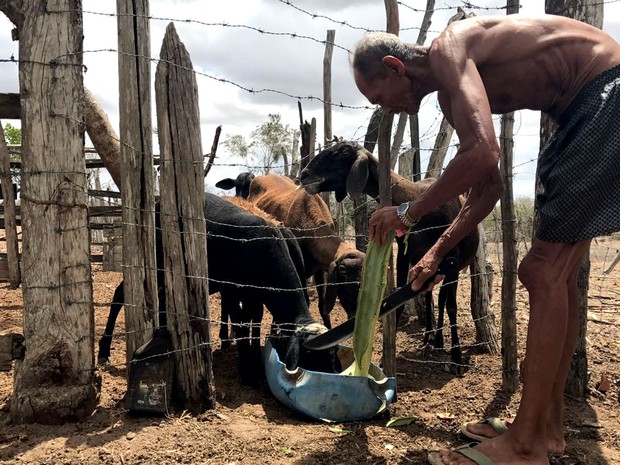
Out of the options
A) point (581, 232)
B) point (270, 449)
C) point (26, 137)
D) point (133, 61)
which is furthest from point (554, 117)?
→ point (26, 137)

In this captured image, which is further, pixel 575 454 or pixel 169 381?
pixel 169 381

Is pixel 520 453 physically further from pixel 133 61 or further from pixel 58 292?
pixel 133 61

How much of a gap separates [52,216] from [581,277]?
344cm

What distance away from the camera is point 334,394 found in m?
3.34

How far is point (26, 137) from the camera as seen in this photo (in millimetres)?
3098

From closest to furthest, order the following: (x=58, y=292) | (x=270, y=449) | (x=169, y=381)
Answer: (x=270, y=449), (x=58, y=292), (x=169, y=381)

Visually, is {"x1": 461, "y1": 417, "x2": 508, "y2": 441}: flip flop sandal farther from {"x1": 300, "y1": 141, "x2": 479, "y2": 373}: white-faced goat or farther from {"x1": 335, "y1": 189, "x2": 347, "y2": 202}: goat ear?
{"x1": 335, "y1": 189, "x2": 347, "y2": 202}: goat ear

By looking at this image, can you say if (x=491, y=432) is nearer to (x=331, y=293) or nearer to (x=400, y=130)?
(x=331, y=293)

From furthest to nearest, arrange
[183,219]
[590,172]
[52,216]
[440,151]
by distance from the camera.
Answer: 1. [440,151]
2. [183,219]
3. [52,216]
4. [590,172]

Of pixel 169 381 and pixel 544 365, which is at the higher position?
pixel 544 365

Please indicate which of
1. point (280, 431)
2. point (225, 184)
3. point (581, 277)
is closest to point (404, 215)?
point (280, 431)

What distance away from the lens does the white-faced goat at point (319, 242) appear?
212 inches

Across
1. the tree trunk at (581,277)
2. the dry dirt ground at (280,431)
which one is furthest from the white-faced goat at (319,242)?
the tree trunk at (581,277)

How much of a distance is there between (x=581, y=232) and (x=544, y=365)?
633 mm
